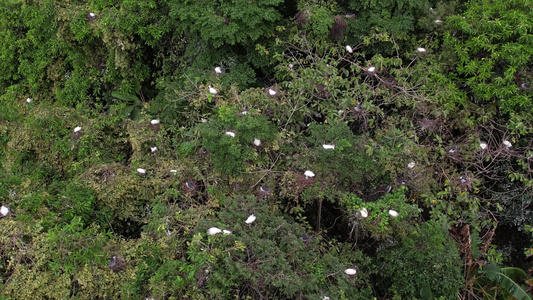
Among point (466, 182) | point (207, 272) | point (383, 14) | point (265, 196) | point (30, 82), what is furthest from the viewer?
point (30, 82)

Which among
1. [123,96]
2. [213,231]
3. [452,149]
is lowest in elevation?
[123,96]

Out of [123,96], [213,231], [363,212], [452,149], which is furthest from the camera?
[123,96]

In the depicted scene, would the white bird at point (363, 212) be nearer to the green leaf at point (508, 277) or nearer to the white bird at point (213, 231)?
the white bird at point (213, 231)

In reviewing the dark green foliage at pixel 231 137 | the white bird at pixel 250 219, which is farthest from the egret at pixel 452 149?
the white bird at pixel 250 219

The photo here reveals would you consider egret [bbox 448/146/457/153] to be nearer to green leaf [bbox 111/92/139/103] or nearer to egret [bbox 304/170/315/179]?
egret [bbox 304/170/315/179]

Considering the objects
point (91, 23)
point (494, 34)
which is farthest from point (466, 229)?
point (91, 23)

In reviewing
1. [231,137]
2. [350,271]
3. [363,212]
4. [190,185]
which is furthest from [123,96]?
[350,271]

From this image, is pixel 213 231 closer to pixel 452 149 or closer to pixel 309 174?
pixel 309 174

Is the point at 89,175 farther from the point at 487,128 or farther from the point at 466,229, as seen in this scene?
the point at 487,128
